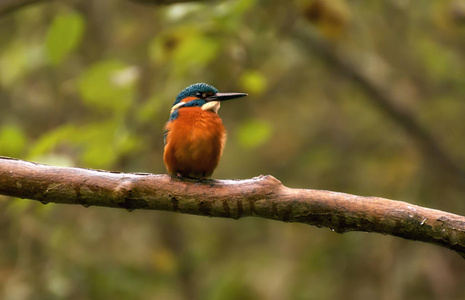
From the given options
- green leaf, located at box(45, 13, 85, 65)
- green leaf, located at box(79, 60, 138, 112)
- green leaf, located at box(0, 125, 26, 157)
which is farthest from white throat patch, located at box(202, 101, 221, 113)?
green leaf, located at box(0, 125, 26, 157)

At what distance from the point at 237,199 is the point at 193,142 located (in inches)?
27.1

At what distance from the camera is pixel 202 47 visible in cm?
319

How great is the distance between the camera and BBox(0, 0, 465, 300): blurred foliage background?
3.82 metres

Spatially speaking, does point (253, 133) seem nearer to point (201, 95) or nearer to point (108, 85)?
point (201, 95)

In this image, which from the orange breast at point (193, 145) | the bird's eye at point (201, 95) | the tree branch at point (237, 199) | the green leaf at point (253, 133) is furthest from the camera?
the green leaf at point (253, 133)

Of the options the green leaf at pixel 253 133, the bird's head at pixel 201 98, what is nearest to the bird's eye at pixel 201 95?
the bird's head at pixel 201 98

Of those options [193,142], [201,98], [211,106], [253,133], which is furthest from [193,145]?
[253,133]

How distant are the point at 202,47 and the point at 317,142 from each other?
3.09m

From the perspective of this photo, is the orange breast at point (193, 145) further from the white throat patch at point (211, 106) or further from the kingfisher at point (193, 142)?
the white throat patch at point (211, 106)

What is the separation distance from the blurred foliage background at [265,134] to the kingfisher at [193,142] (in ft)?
1.61

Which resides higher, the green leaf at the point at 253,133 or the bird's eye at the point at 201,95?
the bird's eye at the point at 201,95

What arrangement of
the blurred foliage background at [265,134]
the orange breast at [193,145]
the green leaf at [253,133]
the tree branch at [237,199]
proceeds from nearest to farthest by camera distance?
the tree branch at [237,199]
the orange breast at [193,145]
the green leaf at [253,133]
the blurred foliage background at [265,134]

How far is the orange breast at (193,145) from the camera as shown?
8.79 ft

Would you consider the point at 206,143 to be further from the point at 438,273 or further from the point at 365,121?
the point at 365,121
